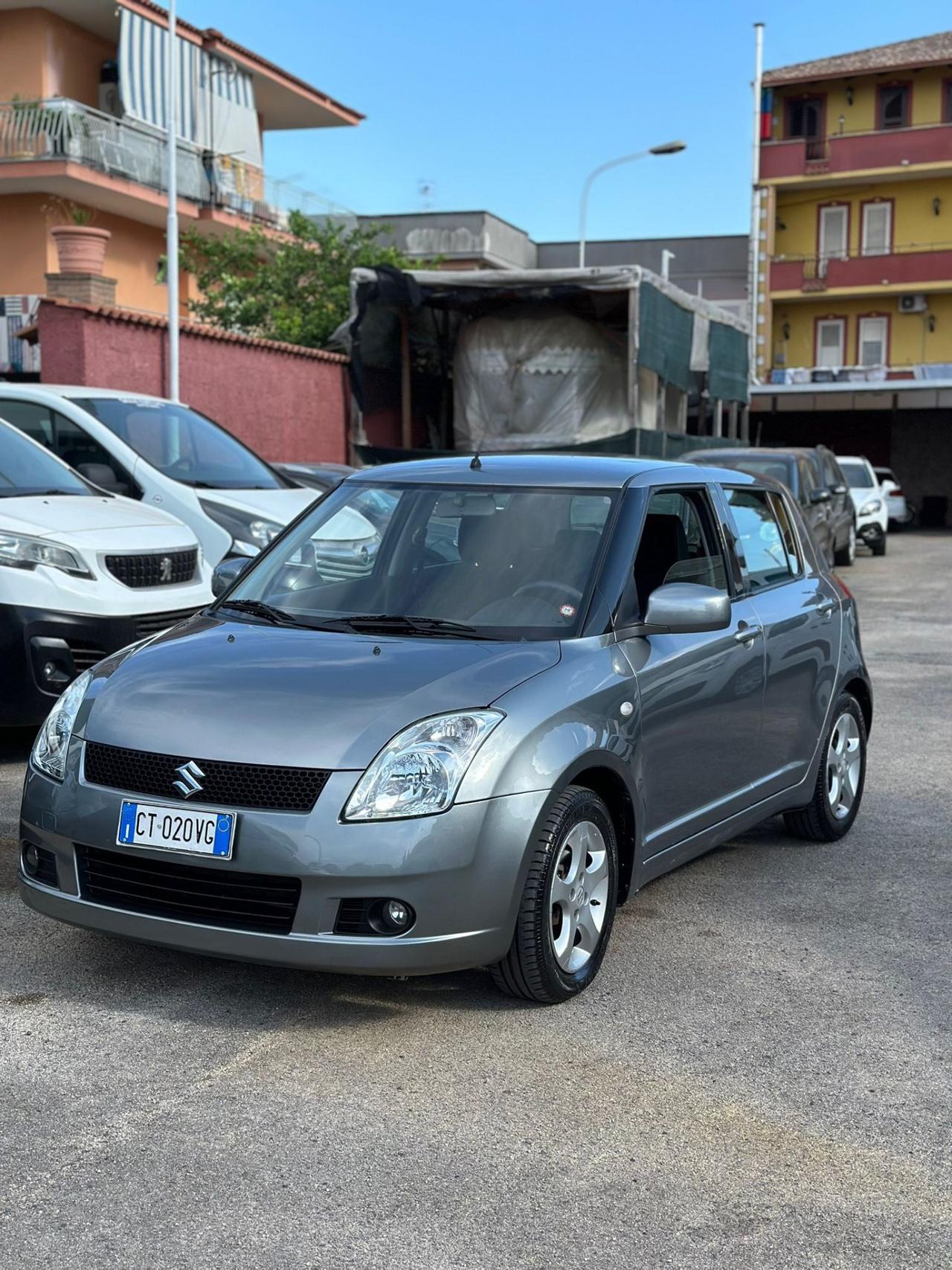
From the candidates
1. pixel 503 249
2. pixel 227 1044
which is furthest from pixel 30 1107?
pixel 503 249

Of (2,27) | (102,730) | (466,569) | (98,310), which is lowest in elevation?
(102,730)

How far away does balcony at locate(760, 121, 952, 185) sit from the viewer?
45.7m

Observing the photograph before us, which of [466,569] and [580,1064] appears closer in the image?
[580,1064]

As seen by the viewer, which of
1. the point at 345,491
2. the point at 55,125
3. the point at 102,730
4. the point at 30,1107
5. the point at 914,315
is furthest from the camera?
the point at 914,315

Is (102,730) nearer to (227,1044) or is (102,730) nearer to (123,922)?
(123,922)

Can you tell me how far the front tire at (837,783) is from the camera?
6371mm

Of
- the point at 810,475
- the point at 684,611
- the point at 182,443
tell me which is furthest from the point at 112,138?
the point at 684,611

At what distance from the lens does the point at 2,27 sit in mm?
30359

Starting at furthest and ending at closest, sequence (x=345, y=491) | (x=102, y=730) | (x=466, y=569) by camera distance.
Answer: (x=345, y=491) → (x=466, y=569) → (x=102, y=730)

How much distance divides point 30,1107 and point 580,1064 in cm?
136

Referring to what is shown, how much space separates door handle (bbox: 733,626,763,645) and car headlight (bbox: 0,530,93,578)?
3.71 metres

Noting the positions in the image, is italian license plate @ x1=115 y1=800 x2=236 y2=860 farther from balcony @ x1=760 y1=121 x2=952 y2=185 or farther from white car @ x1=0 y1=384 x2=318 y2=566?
balcony @ x1=760 y1=121 x2=952 y2=185

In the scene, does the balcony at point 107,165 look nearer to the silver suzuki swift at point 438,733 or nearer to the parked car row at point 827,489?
the parked car row at point 827,489

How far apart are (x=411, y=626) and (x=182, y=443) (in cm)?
657
